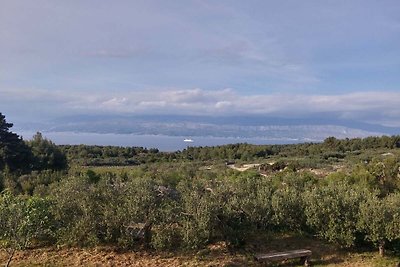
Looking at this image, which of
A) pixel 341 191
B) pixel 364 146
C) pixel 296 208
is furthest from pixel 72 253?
pixel 364 146

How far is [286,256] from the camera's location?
493 inches

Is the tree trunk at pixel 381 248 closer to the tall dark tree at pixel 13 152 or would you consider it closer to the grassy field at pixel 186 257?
the grassy field at pixel 186 257

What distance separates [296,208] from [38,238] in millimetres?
8534

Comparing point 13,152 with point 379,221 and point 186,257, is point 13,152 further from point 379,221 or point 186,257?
point 379,221

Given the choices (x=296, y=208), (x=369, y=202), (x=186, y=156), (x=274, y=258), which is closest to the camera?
(x=274, y=258)

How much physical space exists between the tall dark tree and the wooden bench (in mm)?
26285

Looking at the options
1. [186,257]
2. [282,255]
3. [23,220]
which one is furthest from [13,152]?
[282,255]

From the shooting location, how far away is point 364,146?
66.1m

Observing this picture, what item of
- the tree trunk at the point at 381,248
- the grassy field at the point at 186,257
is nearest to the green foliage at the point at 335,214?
the grassy field at the point at 186,257

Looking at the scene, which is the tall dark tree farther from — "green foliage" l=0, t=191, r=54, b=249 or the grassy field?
the grassy field

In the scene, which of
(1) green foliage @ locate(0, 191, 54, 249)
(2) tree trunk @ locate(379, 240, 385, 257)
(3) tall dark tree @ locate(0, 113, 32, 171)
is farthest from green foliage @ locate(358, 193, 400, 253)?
(3) tall dark tree @ locate(0, 113, 32, 171)

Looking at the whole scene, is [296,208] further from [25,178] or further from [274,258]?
[25,178]

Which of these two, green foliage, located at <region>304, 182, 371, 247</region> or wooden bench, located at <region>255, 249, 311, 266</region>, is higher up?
green foliage, located at <region>304, 182, 371, 247</region>

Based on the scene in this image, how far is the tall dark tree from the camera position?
34281 millimetres
